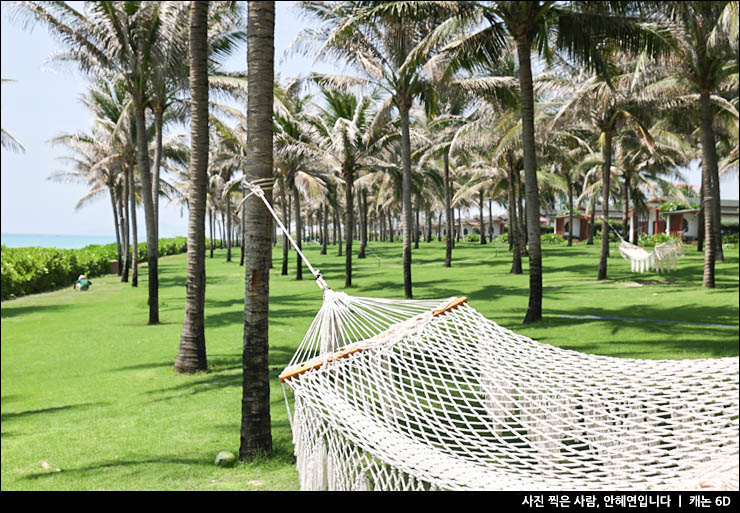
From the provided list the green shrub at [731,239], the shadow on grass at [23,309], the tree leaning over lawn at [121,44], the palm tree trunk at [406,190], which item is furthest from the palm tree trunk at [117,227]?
the green shrub at [731,239]

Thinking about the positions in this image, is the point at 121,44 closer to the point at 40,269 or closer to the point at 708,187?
the point at 40,269

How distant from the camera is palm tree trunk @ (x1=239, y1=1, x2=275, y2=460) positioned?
13.9 feet

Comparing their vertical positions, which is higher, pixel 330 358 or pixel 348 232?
pixel 348 232

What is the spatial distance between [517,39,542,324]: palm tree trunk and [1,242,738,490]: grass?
1.32 feet

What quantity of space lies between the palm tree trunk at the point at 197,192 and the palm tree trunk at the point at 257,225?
266cm

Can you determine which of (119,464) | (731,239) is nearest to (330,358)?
(119,464)

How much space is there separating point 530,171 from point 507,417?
6192mm

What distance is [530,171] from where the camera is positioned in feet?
29.7

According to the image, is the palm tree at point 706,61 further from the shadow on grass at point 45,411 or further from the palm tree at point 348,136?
the shadow on grass at point 45,411

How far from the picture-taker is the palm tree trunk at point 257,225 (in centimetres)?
424

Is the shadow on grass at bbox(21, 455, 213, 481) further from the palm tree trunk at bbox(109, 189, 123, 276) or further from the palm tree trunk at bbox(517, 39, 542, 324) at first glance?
the palm tree trunk at bbox(109, 189, 123, 276)

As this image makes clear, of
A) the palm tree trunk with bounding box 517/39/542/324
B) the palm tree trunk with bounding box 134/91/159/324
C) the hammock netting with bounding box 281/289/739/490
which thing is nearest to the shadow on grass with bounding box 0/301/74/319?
the palm tree trunk with bounding box 134/91/159/324

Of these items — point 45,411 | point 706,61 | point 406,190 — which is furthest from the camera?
point 406,190
